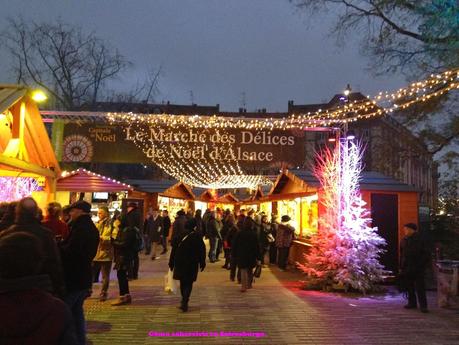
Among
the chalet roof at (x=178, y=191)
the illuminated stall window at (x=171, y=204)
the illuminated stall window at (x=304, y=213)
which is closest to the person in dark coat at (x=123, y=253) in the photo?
the illuminated stall window at (x=304, y=213)

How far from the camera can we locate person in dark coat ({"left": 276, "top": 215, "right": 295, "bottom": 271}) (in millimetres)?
15383

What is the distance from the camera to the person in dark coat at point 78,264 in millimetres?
5625

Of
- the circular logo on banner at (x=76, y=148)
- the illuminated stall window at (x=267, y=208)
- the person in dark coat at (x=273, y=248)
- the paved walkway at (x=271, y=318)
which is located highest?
the circular logo on banner at (x=76, y=148)

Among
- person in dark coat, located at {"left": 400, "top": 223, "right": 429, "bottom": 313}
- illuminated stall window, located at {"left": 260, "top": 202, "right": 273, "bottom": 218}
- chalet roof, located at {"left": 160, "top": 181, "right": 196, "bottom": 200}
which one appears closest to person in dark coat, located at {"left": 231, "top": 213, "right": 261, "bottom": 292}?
person in dark coat, located at {"left": 400, "top": 223, "right": 429, "bottom": 313}

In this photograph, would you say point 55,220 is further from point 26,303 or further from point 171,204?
point 171,204

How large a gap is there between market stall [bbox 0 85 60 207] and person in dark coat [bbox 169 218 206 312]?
2.90 metres

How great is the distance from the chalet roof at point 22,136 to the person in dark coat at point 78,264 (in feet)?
7.30

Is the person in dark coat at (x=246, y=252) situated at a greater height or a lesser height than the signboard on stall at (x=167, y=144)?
lesser

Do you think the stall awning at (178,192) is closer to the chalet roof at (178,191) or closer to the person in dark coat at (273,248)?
the chalet roof at (178,191)

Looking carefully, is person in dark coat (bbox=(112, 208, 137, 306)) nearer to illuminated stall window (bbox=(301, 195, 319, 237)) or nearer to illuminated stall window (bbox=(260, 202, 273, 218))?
illuminated stall window (bbox=(301, 195, 319, 237))

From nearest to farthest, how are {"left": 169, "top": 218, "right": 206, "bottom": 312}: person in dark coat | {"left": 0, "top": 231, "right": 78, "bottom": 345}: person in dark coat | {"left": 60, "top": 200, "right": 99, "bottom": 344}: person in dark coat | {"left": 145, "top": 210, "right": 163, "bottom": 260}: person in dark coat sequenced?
{"left": 0, "top": 231, "right": 78, "bottom": 345}: person in dark coat < {"left": 60, "top": 200, "right": 99, "bottom": 344}: person in dark coat < {"left": 169, "top": 218, "right": 206, "bottom": 312}: person in dark coat < {"left": 145, "top": 210, "right": 163, "bottom": 260}: person in dark coat

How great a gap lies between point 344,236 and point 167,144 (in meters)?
5.00

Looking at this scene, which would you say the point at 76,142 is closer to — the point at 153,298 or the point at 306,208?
the point at 153,298

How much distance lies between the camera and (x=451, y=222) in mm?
16469
